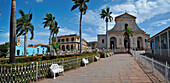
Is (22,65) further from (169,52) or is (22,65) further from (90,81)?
(169,52)

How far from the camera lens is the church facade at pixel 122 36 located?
44.2 metres

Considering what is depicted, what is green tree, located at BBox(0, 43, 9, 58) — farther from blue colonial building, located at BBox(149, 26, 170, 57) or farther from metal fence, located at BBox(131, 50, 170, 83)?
blue colonial building, located at BBox(149, 26, 170, 57)

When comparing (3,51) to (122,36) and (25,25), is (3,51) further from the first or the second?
(122,36)

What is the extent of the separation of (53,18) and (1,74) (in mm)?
31239

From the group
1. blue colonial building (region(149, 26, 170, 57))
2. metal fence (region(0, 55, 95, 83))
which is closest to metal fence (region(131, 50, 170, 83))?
metal fence (region(0, 55, 95, 83))

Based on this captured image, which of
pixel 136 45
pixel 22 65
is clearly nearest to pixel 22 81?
pixel 22 65

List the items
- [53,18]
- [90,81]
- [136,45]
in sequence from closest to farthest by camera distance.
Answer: [90,81]
[53,18]
[136,45]

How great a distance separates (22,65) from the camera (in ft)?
18.4

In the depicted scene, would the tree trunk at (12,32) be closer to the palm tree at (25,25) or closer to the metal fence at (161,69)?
the metal fence at (161,69)

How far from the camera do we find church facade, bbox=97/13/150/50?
145ft

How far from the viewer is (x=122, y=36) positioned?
44125 mm

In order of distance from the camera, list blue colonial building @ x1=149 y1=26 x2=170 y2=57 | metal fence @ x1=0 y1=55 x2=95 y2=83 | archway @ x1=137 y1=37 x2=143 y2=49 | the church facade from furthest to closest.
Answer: archway @ x1=137 y1=37 x2=143 y2=49 < the church facade < blue colonial building @ x1=149 y1=26 x2=170 y2=57 < metal fence @ x1=0 y1=55 x2=95 y2=83

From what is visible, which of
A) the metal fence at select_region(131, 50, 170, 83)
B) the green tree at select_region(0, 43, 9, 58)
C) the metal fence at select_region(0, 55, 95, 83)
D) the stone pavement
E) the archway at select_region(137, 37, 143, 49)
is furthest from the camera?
the archway at select_region(137, 37, 143, 49)

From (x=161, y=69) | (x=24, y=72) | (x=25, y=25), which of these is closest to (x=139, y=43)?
(x=25, y=25)
